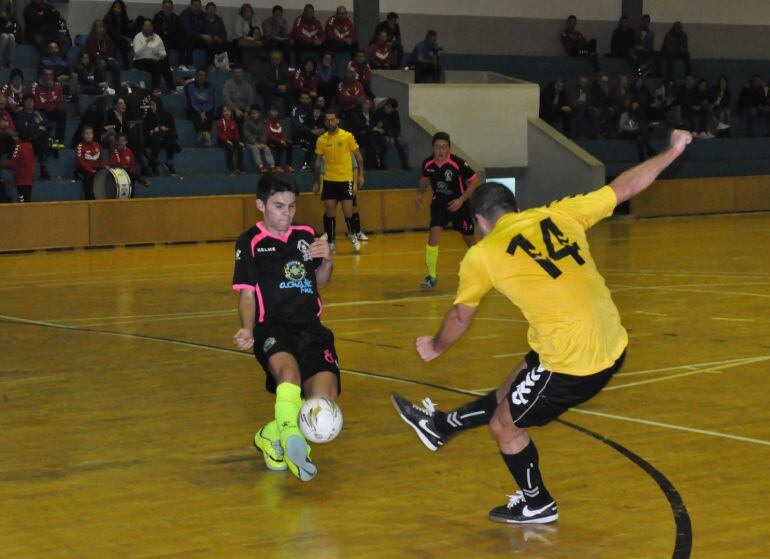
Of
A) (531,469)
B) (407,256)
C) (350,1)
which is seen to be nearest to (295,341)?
(531,469)

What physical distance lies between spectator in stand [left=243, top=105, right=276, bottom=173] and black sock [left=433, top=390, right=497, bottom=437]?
790 inches

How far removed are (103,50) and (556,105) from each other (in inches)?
468

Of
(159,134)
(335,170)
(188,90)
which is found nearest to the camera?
(335,170)

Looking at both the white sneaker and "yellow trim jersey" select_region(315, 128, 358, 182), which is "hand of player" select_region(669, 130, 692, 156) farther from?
the white sneaker

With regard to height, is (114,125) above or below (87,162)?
above

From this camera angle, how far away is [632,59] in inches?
1447

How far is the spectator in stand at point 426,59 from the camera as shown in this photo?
3183cm

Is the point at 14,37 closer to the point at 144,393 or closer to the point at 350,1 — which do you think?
the point at 350,1

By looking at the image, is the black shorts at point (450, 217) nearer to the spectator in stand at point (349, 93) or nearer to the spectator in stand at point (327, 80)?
the spectator in stand at point (349, 93)

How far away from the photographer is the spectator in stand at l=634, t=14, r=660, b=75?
3678 centimetres

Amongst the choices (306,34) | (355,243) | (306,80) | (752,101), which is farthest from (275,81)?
(752,101)

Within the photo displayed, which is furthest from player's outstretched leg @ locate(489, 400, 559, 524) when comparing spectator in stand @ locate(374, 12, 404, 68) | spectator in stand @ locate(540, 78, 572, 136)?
spectator in stand @ locate(540, 78, 572, 136)

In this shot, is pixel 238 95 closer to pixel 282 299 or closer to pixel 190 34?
pixel 190 34

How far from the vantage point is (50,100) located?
24.7 meters
